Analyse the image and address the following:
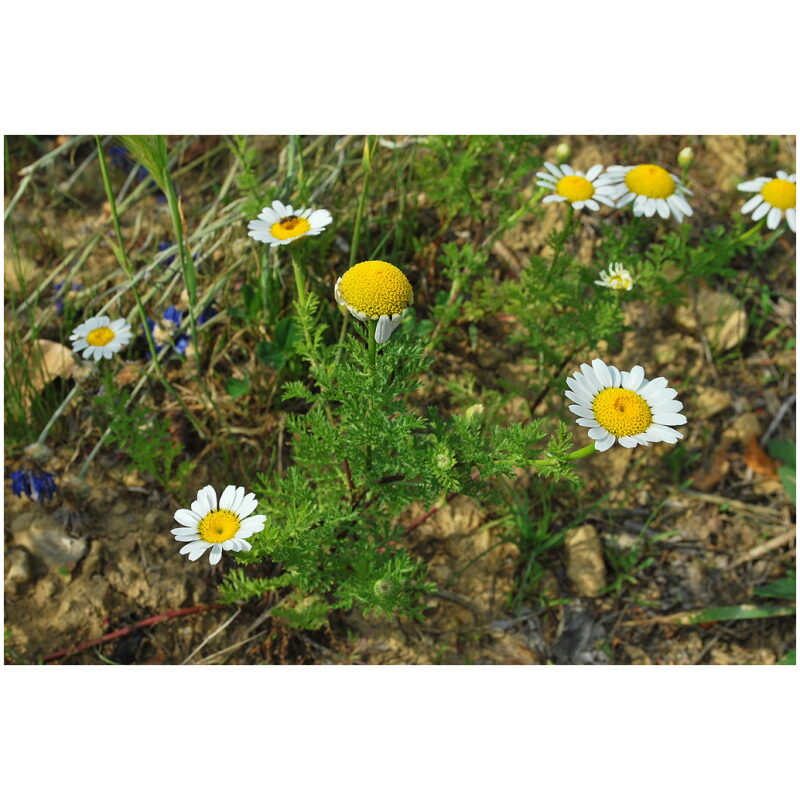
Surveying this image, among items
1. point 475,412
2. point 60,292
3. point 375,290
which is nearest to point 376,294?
point 375,290

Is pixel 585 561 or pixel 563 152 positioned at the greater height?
pixel 563 152

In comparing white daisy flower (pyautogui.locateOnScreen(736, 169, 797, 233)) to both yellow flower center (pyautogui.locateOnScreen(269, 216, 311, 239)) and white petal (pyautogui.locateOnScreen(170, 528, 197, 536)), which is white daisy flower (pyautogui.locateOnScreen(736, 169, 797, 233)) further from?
white petal (pyautogui.locateOnScreen(170, 528, 197, 536))

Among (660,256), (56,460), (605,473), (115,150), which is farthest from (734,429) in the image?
(115,150)

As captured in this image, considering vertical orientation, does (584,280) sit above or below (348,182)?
below

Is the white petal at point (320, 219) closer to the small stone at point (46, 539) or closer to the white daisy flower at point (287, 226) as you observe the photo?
the white daisy flower at point (287, 226)

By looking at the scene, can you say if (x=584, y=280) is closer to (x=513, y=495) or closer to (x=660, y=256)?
(x=660, y=256)

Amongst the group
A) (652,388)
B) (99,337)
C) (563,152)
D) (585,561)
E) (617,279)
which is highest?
(563,152)

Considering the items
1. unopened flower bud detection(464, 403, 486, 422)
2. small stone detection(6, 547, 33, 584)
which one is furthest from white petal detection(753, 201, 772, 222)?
small stone detection(6, 547, 33, 584)

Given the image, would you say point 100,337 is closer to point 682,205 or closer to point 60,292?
point 60,292
